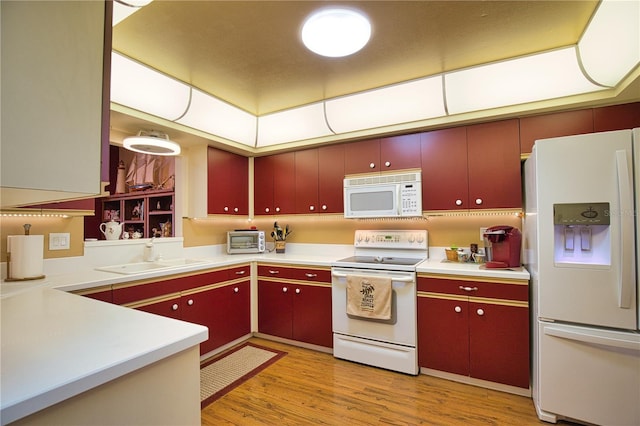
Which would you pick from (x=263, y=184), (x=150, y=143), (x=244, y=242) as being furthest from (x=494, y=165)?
(x=150, y=143)

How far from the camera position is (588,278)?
178 centimetres

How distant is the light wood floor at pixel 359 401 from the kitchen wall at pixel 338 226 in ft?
4.14

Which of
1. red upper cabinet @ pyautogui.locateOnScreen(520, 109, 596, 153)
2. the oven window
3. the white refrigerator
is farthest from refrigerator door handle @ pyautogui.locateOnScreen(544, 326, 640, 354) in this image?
the oven window

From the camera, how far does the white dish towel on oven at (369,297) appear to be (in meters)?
2.48

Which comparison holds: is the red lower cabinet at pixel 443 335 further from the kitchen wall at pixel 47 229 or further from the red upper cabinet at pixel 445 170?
the kitchen wall at pixel 47 229

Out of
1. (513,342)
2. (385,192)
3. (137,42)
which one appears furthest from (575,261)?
(137,42)

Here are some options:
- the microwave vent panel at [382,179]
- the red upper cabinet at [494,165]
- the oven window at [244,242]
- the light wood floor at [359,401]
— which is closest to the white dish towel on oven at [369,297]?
the light wood floor at [359,401]

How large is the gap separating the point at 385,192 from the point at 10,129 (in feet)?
8.73

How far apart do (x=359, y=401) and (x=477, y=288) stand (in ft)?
3.88

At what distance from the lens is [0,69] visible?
48 cm

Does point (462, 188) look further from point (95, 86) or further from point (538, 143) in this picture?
point (95, 86)

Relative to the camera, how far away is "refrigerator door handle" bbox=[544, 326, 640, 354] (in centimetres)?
167

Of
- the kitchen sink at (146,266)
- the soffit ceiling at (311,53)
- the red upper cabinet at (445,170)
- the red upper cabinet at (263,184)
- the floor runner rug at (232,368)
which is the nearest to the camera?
the soffit ceiling at (311,53)

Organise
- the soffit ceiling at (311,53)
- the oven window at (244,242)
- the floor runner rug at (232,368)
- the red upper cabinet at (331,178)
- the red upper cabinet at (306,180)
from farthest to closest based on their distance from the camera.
Answer: the oven window at (244,242), the red upper cabinet at (306,180), the red upper cabinet at (331,178), the floor runner rug at (232,368), the soffit ceiling at (311,53)
